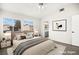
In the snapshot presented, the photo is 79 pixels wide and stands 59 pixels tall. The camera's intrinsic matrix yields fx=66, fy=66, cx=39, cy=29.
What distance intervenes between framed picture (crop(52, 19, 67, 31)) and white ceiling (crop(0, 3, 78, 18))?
29 centimetres

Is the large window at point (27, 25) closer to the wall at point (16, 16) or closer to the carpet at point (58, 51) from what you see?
the wall at point (16, 16)

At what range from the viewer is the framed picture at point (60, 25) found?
1.48 meters

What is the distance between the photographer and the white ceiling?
1386 millimetres

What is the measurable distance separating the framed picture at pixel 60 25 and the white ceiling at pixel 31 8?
29 cm

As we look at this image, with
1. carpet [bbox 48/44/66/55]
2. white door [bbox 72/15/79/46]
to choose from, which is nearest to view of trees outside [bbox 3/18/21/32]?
carpet [bbox 48/44/66/55]

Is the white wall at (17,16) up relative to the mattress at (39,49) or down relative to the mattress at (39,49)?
up

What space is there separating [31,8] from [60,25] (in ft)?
2.49

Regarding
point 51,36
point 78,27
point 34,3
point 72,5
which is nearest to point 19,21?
point 34,3

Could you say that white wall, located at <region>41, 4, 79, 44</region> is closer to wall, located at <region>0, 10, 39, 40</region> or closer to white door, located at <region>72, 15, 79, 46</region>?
white door, located at <region>72, 15, 79, 46</region>

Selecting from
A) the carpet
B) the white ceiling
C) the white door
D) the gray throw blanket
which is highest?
the white ceiling

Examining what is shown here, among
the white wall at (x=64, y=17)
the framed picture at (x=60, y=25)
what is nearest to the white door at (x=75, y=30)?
the white wall at (x=64, y=17)

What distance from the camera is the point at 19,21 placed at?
146 centimetres

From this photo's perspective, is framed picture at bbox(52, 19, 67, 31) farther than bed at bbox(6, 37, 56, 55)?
Yes
